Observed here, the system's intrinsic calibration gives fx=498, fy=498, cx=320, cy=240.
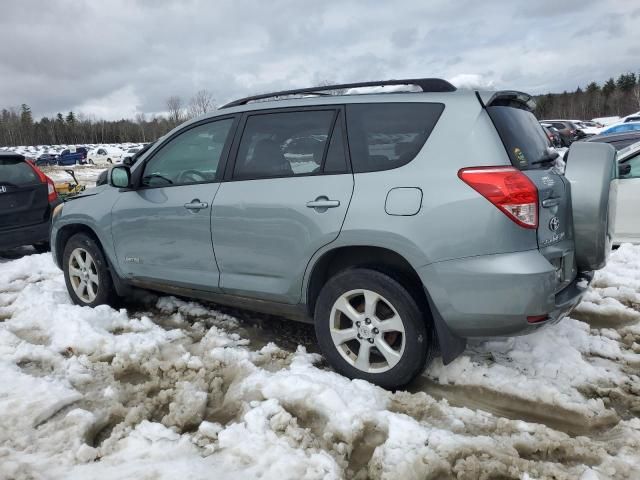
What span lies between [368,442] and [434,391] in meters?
0.71

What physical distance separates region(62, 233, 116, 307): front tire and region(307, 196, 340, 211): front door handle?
7.79 ft

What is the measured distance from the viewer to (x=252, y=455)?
2369mm

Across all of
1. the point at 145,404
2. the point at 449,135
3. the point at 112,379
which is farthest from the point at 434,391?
the point at 112,379

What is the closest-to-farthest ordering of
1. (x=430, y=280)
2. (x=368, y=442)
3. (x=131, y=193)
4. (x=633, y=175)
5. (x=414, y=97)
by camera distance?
(x=368, y=442), (x=430, y=280), (x=414, y=97), (x=131, y=193), (x=633, y=175)

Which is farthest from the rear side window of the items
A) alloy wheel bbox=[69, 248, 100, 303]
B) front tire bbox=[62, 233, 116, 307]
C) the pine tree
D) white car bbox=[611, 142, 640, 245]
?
the pine tree

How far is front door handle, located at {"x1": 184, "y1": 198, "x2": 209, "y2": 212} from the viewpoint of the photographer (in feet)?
11.9

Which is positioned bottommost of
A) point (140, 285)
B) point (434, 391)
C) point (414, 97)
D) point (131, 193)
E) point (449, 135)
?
point (434, 391)

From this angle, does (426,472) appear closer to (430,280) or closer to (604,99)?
(430,280)

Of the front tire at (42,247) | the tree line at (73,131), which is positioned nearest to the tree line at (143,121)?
the tree line at (73,131)

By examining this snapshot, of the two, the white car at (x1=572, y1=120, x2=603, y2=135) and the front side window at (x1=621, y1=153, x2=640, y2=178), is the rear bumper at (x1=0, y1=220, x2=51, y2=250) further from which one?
the white car at (x1=572, y1=120, x2=603, y2=135)

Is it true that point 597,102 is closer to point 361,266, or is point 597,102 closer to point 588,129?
point 588,129

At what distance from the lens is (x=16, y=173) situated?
7148 millimetres

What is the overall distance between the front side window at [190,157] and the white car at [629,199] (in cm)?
473

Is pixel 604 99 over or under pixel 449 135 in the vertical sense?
over
